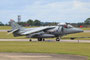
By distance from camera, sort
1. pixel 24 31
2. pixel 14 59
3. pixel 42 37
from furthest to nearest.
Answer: pixel 24 31 < pixel 42 37 < pixel 14 59

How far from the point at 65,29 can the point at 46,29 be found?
3312 mm

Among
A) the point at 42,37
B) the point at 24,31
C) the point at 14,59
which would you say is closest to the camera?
the point at 14,59

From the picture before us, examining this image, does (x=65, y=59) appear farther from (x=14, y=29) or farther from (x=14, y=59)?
(x=14, y=29)

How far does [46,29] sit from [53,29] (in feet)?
4.21

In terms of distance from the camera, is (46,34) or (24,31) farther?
(24,31)

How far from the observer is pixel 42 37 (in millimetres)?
38750

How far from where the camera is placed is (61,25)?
38.9 metres

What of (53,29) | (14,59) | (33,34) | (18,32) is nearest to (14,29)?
(18,32)

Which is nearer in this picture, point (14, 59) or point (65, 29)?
point (14, 59)

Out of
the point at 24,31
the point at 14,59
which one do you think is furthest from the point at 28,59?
the point at 24,31

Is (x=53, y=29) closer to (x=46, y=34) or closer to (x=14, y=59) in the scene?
(x=46, y=34)

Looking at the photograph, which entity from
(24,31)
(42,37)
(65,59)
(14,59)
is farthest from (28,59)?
(24,31)

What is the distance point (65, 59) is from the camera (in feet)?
52.2

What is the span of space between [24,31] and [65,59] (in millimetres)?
26082
